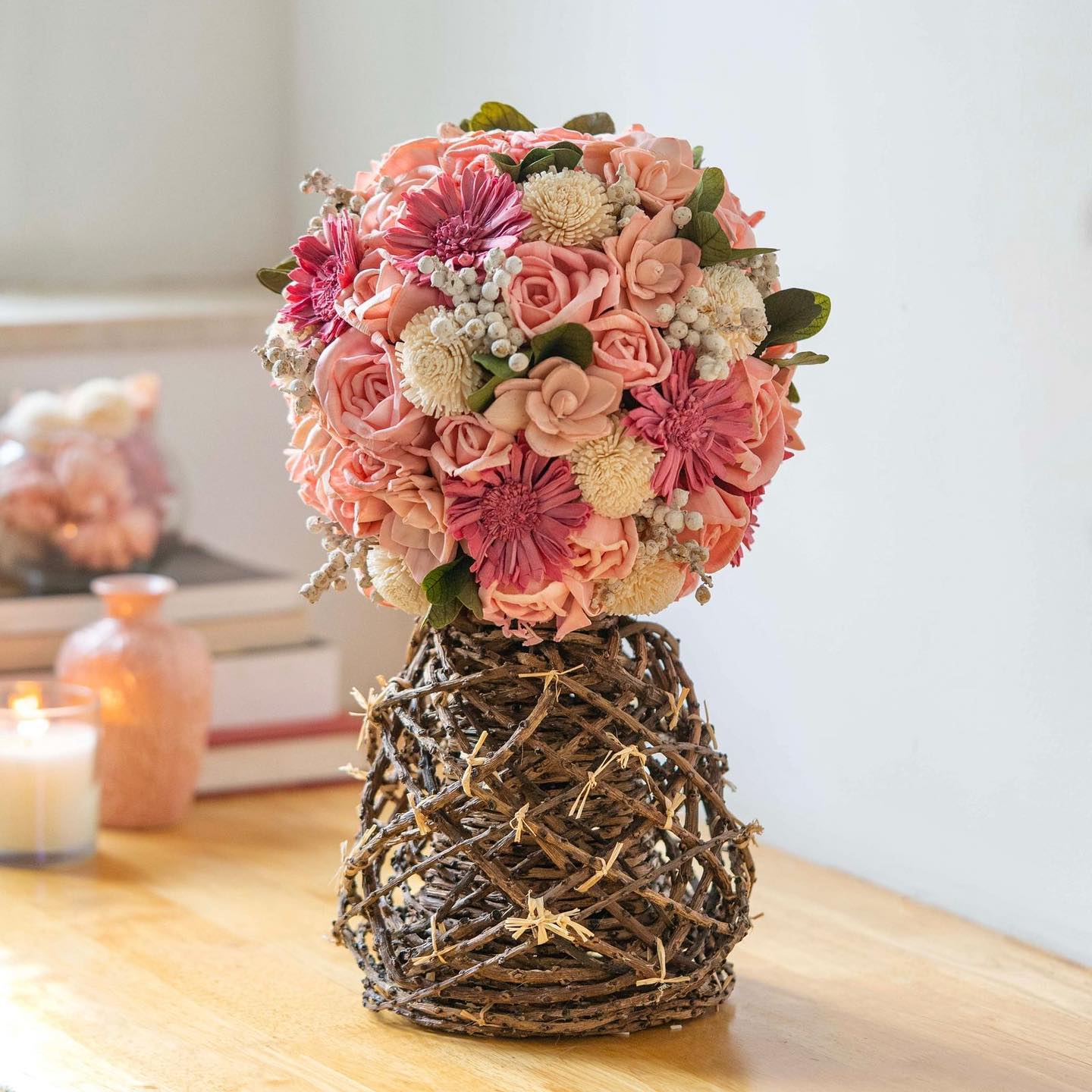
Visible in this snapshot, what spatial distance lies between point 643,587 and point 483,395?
0.12 metres

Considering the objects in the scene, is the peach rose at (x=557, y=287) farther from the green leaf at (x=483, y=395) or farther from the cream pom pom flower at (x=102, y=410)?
the cream pom pom flower at (x=102, y=410)

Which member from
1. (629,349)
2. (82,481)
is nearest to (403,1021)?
(629,349)

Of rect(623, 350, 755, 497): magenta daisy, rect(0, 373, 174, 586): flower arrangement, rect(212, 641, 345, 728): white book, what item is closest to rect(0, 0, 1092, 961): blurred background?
rect(0, 373, 174, 586): flower arrangement

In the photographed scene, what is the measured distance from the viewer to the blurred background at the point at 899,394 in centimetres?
91

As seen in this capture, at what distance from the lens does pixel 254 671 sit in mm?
1351

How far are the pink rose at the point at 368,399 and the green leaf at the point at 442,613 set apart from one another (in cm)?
7

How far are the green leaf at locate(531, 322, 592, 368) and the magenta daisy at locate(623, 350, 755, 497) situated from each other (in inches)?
1.2

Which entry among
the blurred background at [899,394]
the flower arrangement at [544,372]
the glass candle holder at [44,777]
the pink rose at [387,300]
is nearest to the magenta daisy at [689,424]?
the flower arrangement at [544,372]

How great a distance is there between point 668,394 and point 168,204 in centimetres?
108

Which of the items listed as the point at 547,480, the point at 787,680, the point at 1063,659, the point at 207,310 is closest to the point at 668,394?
the point at 547,480

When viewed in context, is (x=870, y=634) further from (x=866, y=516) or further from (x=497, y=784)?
(x=497, y=784)

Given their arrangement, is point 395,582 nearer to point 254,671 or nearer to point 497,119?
point 497,119

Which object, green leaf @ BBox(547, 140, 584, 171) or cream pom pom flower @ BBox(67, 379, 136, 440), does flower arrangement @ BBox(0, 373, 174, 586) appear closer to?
cream pom pom flower @ BBox(67, 379, 136, 440)

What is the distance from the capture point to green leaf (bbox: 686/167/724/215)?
731mm
